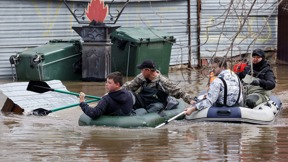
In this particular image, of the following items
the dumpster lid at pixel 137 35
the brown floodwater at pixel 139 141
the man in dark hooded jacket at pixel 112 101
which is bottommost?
the brown floodwater at pixel 139 141

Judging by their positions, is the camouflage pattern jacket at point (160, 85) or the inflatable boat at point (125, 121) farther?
the camouflage pattern jacket at point (160, 85)

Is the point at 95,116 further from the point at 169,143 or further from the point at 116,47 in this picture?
the point at 116,47

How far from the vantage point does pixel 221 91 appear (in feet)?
43.7

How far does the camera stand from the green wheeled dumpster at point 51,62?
19.9m

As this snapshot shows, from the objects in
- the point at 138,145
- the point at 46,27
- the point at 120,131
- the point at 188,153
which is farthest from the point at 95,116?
the point at 46,27

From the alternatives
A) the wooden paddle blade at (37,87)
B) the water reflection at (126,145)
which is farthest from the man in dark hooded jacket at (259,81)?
Result: the wooden paddle blade at (37,87)

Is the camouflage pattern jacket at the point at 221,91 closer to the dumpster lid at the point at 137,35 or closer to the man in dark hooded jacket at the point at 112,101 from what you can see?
the man in dark hooded jacket at the point at 112,101

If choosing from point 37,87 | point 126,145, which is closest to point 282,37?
point 37,87

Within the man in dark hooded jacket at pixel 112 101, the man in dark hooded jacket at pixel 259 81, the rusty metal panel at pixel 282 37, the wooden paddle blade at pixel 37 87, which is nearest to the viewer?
the man in dark hooded jacket at pixel 112 101

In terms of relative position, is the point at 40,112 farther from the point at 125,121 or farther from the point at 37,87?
the point at 125,121

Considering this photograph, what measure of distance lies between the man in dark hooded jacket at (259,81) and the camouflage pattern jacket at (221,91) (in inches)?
32.6

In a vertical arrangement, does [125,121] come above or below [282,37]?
below

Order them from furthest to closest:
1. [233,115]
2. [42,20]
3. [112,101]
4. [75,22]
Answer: [75,22]
[42,20]
[233,115]
[112,101]

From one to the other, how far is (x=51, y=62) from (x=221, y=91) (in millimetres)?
7649
